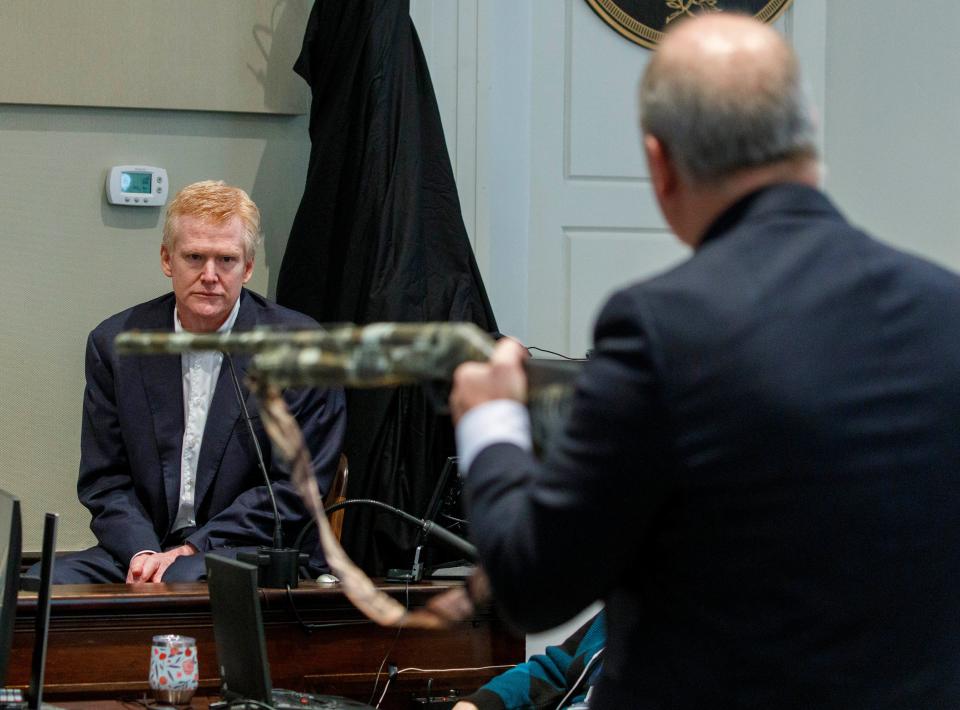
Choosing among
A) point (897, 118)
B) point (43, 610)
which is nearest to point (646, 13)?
point (897, 118)

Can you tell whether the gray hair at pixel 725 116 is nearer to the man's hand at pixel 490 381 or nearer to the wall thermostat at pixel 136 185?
the man's hand at pixel 490 381

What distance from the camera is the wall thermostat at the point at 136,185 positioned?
3938 millimetres

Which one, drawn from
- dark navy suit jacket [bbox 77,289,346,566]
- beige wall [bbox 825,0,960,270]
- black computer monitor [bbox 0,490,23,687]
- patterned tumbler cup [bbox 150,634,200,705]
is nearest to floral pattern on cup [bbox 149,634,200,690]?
patterned tumbler cup [bbox 150,634,200,705]

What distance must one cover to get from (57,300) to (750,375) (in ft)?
10.6

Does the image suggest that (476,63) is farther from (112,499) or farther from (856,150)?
(112,499)

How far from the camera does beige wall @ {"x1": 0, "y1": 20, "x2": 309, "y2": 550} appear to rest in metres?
3.91

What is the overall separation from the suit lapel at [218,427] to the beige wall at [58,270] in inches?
32.7

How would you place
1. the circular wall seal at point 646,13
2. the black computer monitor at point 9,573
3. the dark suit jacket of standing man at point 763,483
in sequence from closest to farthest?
the dark suit jacket of standing man at point 763,483, the black computer monitor at point 9,573, the circular wall seal at point 646,13

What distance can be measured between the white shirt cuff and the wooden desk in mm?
1452

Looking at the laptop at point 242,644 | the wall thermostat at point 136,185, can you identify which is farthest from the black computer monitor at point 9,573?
the wall thermostat at point 136,185

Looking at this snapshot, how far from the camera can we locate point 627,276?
14.2ft

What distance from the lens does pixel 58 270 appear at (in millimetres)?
3939

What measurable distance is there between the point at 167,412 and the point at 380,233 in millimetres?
792

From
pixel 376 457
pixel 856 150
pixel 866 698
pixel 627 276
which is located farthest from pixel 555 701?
pixel 856 150
